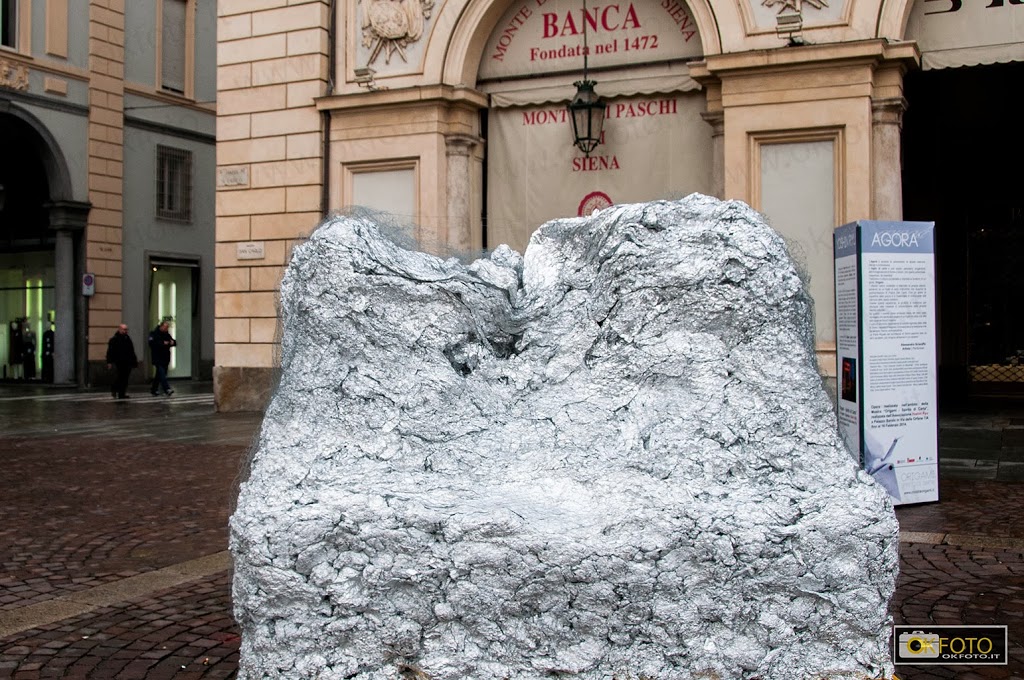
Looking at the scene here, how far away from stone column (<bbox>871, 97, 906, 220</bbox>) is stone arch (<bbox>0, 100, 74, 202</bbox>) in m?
16.1

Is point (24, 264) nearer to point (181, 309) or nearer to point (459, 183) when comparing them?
point (181, 309)

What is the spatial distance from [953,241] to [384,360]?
14.9 meters

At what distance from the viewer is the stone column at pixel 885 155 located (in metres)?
10.5

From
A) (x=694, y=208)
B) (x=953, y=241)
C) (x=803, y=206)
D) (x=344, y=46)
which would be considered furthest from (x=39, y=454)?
(x=953, y=241)

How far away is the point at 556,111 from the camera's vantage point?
12.4 meters

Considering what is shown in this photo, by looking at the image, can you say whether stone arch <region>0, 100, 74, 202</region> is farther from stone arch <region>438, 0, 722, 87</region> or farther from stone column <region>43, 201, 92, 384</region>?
stone arch <region>438, 0, 722, 87</region>

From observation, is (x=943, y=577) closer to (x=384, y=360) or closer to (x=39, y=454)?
(x=384, y=360)

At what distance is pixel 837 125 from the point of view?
1053 cm

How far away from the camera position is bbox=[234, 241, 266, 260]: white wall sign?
1338 centimetres

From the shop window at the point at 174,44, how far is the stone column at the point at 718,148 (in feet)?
50.6

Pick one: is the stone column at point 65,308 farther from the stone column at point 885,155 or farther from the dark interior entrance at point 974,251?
the stone column at point 885,155

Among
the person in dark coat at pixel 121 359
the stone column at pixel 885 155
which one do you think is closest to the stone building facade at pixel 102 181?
the person in dark coat at pixel 121 359

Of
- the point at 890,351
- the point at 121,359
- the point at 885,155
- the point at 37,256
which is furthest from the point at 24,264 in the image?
the point at 890,351

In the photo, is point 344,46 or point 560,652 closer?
point 560,652
